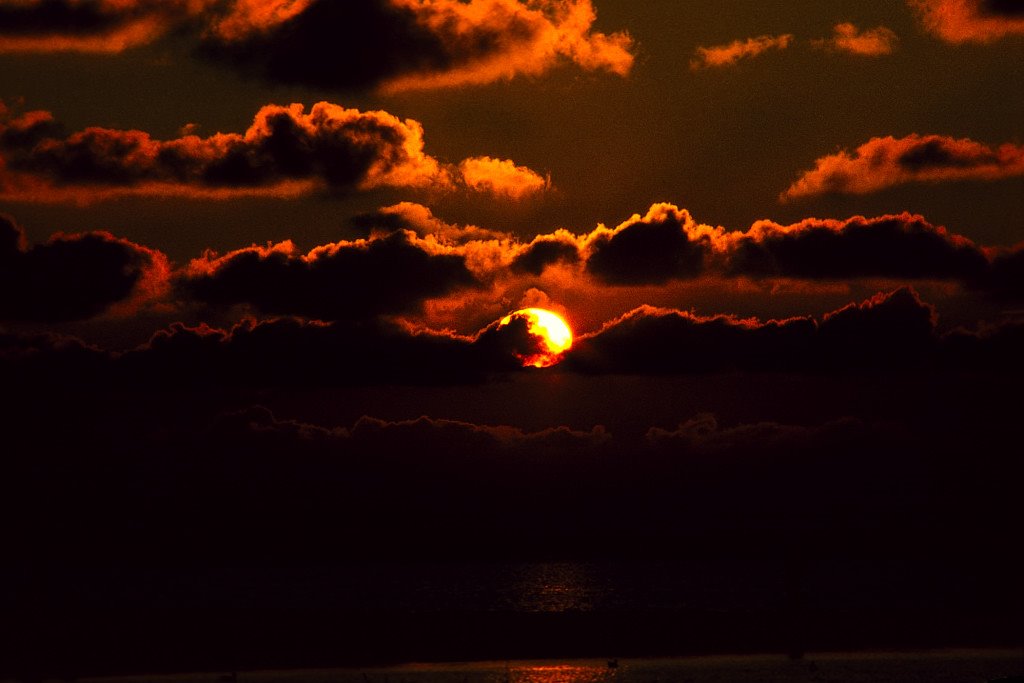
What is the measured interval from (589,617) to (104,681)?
219 feet

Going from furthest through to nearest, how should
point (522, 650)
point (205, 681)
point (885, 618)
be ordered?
point (885, 618) → point (522, 650) → point (205, 681)

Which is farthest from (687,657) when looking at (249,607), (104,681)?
(249,607)

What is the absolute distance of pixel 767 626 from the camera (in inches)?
4432

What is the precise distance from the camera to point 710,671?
75125 millimetres

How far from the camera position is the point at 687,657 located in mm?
86812

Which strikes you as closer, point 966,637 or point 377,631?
point 966,637

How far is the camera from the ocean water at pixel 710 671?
6950 cm

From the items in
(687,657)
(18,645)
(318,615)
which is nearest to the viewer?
(687,657)

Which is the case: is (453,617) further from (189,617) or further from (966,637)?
(966,637)

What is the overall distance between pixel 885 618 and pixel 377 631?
4624cm

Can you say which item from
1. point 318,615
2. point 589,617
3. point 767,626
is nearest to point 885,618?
point 767,626

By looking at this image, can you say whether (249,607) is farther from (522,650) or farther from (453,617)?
(522,650)

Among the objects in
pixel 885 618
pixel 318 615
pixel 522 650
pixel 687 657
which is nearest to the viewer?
pixel 687 657

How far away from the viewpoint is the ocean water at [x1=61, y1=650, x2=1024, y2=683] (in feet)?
228
